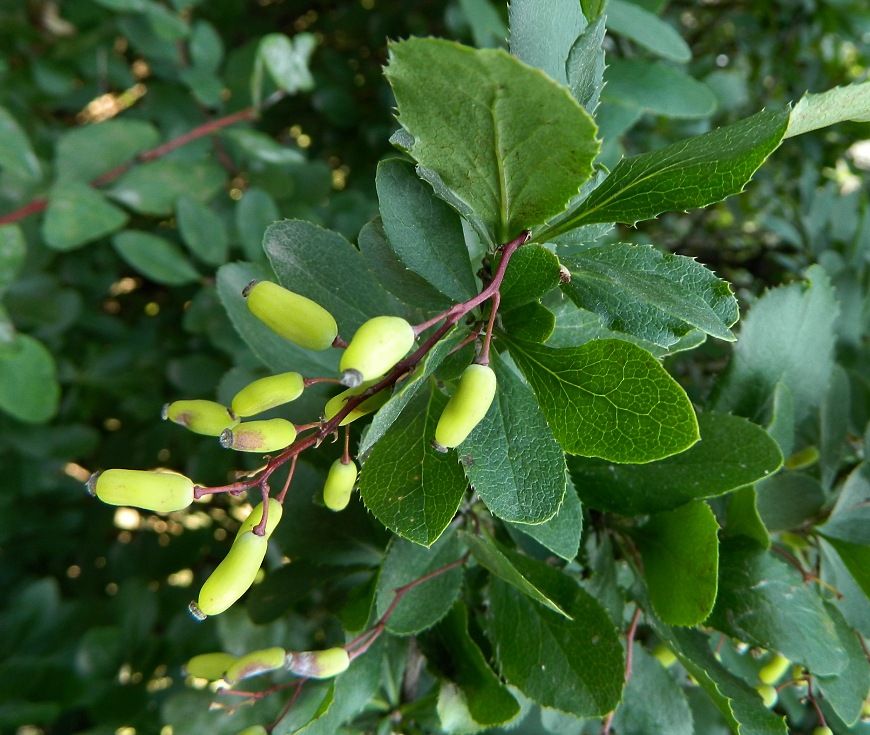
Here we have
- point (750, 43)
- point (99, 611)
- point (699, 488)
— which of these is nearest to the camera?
point (699, 488)

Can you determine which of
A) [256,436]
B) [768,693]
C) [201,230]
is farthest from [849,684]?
[201,230]

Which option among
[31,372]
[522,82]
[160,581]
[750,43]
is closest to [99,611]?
[160,581]

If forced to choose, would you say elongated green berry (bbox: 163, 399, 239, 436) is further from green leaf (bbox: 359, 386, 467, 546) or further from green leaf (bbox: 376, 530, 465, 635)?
green leaf (bbox: 376, 530, 465, 635)

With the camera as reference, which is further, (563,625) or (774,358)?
(774,358)

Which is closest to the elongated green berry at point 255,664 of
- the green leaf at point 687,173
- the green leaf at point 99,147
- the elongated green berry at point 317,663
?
the elongated green berry at point 317,663

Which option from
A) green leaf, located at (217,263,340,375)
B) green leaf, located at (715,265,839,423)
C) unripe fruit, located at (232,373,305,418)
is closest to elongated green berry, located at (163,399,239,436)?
unripe fruit, located at (232,373,305,418)

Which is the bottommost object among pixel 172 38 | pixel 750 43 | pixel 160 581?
pixel 160 581

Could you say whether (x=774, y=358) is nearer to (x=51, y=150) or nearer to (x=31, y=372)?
(x=31, y=372)
